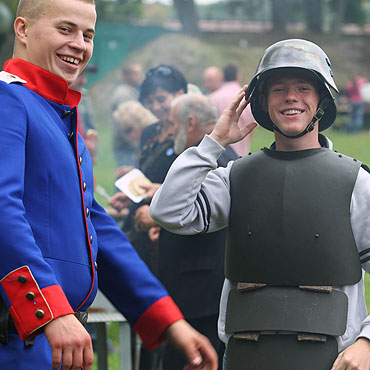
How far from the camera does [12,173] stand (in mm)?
2207

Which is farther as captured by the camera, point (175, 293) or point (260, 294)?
point (175, 293)

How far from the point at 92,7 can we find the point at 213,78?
22.7ft

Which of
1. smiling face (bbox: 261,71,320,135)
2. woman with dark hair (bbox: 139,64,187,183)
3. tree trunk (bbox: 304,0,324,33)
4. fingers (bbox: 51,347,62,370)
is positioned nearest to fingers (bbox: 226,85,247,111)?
smiling face (bbox: 261,71,320,135)

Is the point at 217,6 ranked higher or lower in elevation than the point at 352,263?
higher

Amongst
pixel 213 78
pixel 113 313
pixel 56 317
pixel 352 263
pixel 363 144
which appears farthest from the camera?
pixel 363 144

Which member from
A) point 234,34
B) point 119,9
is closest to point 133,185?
point 234,34

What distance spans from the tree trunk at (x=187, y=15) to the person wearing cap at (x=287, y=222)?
14634 millimetres

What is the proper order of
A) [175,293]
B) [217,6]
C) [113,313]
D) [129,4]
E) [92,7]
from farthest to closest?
1. [217,6]
2. [129,4]
3. [113,313]
4. [175,293]
5. [92,7]

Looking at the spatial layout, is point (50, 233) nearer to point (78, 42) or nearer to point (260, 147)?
point (78, 42)

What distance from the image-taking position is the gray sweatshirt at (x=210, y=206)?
2930mm

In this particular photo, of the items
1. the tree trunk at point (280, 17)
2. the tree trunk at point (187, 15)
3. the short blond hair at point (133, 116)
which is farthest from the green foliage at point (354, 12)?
the short blond hair at point (133, 116)

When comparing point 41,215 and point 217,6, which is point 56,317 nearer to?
point 41,215

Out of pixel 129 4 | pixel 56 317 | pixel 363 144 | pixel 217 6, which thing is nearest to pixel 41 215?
pixel 56 317

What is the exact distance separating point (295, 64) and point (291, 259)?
2.38 ft
